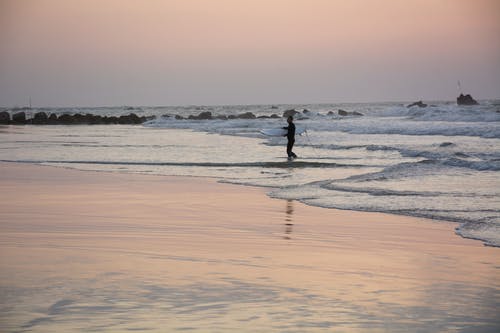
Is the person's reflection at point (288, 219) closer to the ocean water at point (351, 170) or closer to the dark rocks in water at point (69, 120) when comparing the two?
the ocean water at point (351, 170)

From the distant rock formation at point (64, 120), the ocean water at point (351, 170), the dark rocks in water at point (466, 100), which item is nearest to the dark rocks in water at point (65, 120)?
the distant rock formation at point (64, 120)

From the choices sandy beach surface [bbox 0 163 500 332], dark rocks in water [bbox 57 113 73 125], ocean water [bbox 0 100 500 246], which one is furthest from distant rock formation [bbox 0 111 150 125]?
sandy beach surface [bbox 0 163 500 332]

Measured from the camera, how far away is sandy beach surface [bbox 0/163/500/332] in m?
5.26

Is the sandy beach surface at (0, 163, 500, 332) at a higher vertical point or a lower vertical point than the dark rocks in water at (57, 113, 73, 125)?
higher

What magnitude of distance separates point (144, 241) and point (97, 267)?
1651mm

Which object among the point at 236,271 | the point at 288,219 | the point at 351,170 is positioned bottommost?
the point at 351,170

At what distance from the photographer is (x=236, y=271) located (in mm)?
6902

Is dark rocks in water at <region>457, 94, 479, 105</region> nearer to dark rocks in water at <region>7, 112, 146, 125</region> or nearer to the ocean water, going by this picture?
dark rocks in water at <region>7, 112, 146, 125</region>

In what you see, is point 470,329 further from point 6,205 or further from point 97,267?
point 6,205

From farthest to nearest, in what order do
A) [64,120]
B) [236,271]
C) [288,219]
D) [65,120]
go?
[64,120], [65,120], [288,219], [236,271]

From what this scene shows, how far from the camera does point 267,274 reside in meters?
6.79

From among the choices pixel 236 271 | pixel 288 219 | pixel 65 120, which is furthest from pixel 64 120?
pixel 236 271

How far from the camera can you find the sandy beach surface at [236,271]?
526 cm

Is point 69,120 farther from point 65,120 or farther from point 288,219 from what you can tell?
point 288,219
